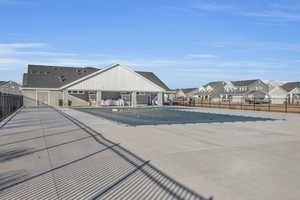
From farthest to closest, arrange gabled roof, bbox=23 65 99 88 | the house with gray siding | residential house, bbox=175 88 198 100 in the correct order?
residential house, bbox=175 88 198 100 → the house with gray siding → gabled roof, bbox=23 65 99 88

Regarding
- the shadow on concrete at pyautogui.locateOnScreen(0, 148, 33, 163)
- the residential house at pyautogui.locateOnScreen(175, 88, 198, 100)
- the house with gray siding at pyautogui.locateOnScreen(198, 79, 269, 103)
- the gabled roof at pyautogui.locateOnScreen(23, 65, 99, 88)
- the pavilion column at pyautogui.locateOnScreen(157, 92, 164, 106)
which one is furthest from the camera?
the residential house at pyautogui.locateOnScreen(175, 88, 198, 100)

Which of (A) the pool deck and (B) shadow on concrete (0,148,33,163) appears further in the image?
(B) shadow on concrete (0,148,33,163)

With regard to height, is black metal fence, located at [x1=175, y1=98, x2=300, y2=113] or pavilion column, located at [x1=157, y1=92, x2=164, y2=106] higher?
pavilion column, located at [x1=157, y1=92, x2=164, y2=106]

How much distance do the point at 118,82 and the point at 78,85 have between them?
5.56 m

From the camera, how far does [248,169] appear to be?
5.46 m

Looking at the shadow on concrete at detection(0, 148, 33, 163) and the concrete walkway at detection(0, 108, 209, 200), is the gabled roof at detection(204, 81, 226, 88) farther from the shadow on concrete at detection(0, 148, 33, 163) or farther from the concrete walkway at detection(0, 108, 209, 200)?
the shadow on concrete at detection(0, 148, 33, 163)

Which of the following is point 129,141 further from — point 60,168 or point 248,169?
point 248,169

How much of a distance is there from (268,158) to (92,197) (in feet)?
15.6

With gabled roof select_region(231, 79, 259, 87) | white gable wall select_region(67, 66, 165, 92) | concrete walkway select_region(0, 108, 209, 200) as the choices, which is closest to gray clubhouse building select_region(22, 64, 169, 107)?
white gable wall select_region(67, 66, 165, 92)

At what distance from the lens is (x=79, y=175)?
504 centimetres

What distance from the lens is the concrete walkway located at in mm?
4109

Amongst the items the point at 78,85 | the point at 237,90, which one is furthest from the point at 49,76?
the point at 237,90

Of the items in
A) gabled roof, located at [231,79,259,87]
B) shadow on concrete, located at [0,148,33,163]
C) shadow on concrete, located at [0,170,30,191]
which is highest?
gabled roof, located at [231,79,259,87]

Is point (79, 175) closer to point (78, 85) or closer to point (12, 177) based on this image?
point (12, 177)
